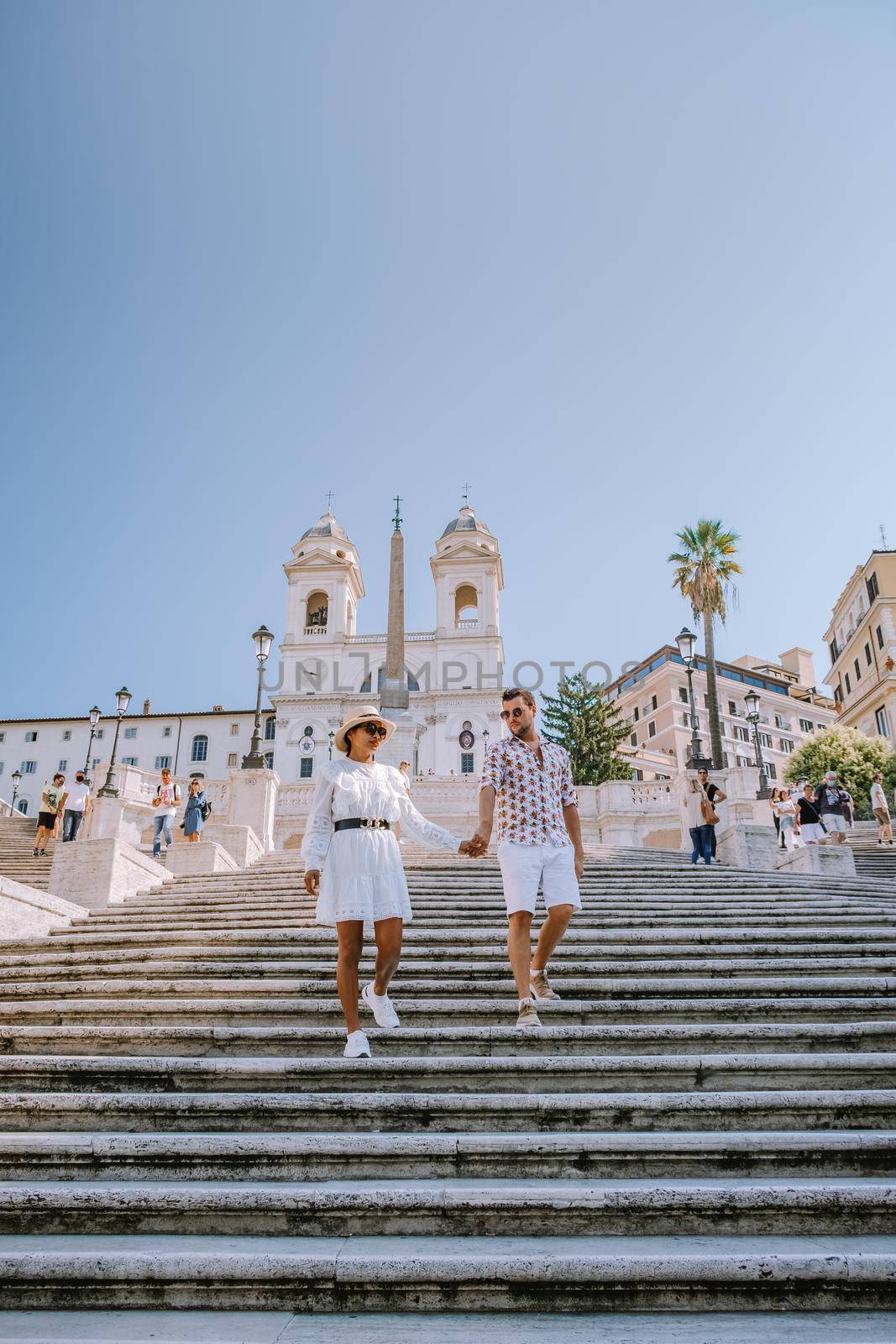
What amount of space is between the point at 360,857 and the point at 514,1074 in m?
1.35

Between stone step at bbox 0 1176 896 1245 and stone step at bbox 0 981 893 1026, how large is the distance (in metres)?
1.81

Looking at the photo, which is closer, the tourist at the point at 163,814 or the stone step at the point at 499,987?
the stone step at the point at 499,987

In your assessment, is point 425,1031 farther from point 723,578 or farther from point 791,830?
point 723,578

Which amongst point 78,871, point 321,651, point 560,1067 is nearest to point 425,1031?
point 560,1067

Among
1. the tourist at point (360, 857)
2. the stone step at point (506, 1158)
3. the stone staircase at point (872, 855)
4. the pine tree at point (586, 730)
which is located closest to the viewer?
the stone step at point (506, 1158)

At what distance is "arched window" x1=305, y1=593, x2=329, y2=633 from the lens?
61.7m

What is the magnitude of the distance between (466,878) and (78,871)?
4.51 meters

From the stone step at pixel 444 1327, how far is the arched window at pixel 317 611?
194ft

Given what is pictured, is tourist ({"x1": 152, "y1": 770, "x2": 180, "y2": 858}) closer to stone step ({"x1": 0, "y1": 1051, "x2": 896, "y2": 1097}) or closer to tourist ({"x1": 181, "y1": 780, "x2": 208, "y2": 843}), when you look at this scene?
tourist ({"x1": 181, "y1": 780, "x2": 208, "y2": 843})

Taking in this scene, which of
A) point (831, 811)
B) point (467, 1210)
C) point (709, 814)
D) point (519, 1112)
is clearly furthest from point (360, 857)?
point (831, 811)

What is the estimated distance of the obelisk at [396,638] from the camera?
31.5m

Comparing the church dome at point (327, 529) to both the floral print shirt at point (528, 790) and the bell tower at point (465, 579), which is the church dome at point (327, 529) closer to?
the bell tower at point (465, 579)

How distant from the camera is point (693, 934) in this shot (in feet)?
24.0

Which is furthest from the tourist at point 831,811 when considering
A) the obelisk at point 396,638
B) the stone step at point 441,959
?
the obelisk at point 396,638
